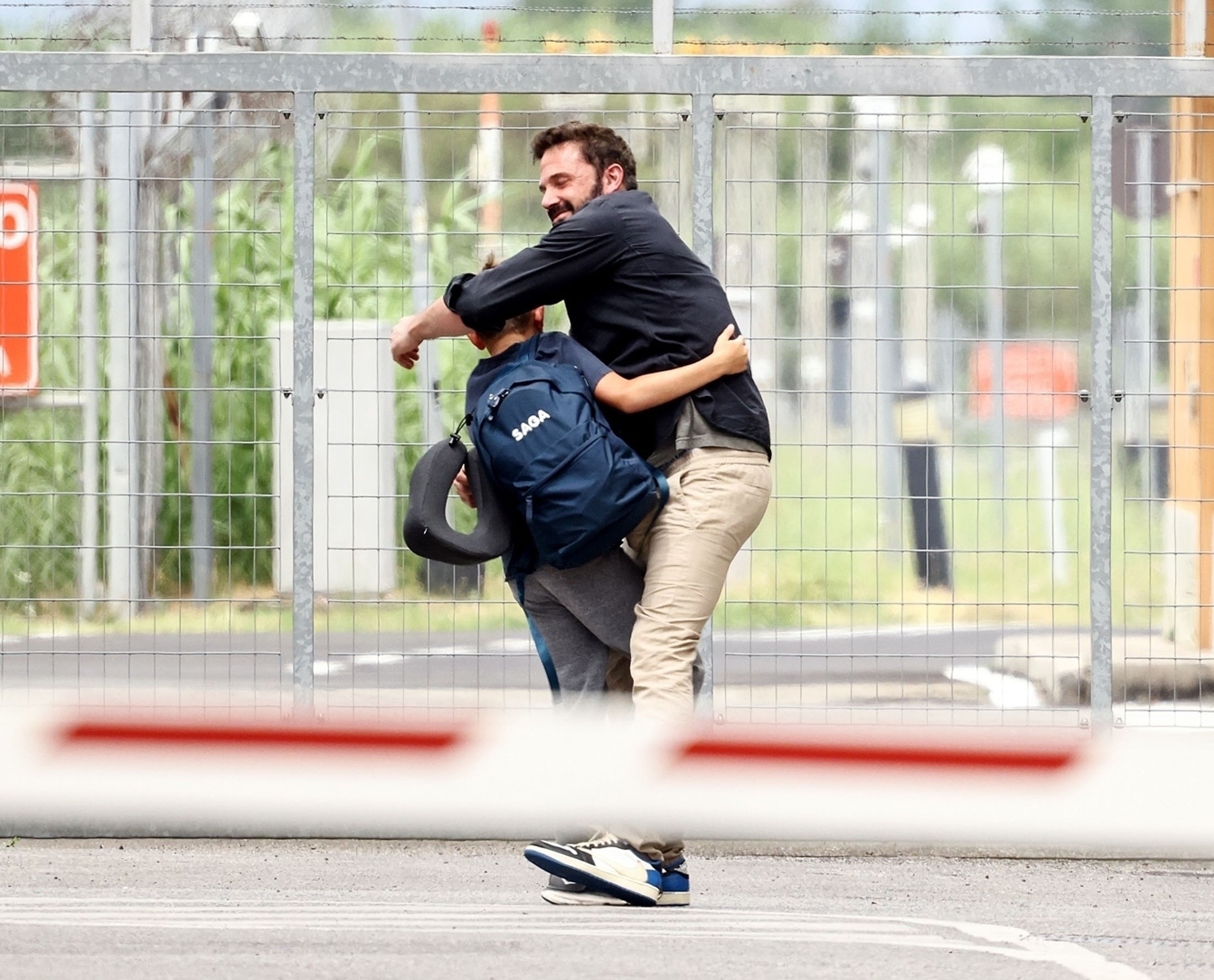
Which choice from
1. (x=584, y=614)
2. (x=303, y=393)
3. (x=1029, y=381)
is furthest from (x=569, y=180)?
(x=1029, y=381)

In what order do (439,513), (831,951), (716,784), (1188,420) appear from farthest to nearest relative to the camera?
(1188,420) → (716,784) → (439,513) → (831,951)

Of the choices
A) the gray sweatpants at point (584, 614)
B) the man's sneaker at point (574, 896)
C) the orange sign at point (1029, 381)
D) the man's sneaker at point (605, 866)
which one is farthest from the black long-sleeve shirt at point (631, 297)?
the orange sign at point (1029, 381)

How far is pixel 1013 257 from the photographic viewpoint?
25.0 ft

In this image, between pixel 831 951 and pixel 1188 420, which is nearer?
pixel 831 951

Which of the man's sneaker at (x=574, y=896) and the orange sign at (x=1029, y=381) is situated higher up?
the orange sign at (x=1029, y=381)

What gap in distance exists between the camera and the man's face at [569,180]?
6.14 m

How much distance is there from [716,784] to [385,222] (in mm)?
2037

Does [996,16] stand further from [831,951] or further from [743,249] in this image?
[831,951]

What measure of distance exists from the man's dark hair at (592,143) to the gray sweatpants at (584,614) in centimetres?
98

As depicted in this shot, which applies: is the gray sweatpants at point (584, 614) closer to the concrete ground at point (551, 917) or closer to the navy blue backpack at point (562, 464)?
the navy blue backpack at point (562, 464)

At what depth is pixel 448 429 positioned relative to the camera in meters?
7.63

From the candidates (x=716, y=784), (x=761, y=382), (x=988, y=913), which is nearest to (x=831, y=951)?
(x=988, y=913)

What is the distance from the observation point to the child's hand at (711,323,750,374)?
5961 mm

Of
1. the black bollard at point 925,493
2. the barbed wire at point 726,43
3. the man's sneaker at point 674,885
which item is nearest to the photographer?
the man's sneaker at point 674,885
